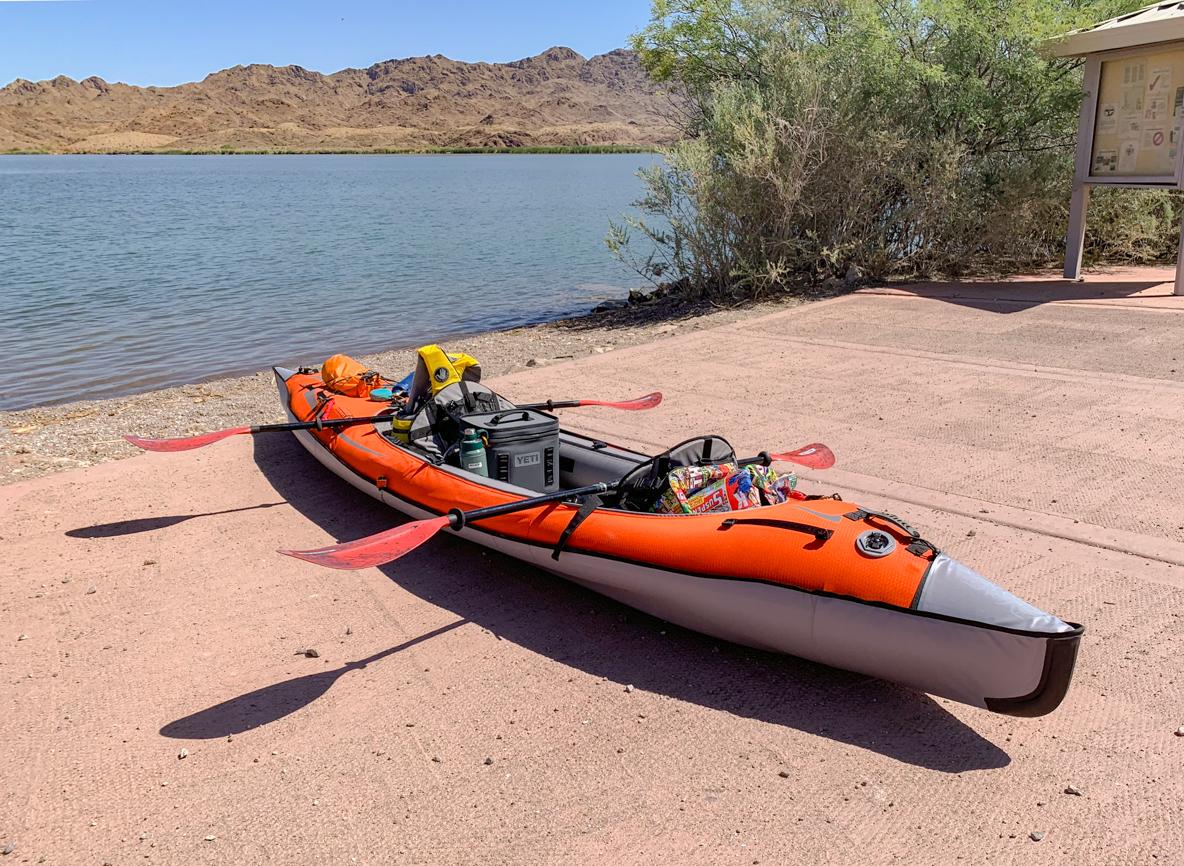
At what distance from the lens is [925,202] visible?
1433cm

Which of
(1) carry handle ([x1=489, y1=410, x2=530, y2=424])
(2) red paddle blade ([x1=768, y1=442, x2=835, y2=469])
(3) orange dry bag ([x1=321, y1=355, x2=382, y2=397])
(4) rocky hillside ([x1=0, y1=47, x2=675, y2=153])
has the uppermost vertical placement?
(4) rocky hillside ([x1=0, y1=47, x2=675, y2=153])

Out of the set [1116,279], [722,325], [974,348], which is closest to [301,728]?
[974,348]

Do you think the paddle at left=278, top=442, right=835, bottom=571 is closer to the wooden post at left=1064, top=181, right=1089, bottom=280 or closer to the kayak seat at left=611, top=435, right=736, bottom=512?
the kayak seat at left=611, top=435, right=736, bottom=512

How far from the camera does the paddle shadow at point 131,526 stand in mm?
6262

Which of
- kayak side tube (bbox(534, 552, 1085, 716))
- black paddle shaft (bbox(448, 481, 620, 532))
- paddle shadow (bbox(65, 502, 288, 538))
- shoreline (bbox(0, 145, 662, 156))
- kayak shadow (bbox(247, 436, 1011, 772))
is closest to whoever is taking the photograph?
kayak side tube (bbox(534, 552, 1085, 716))

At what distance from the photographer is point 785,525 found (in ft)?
14.0

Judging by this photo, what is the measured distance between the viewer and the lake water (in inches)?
561

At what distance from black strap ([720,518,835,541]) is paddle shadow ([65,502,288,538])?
3855 mm

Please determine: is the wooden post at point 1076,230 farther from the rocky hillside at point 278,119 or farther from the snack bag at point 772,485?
the rocky hillside at point 278,119

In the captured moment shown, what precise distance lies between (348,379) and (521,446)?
8.22ft

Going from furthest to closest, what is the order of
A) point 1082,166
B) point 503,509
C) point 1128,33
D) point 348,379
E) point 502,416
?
1. point 1082,166
2. point 1128,33
3. point 348,379
4. point 502,416
5. point 503,509

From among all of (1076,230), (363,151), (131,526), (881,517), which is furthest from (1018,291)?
(363,151)

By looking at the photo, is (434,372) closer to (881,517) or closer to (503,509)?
(503,509)

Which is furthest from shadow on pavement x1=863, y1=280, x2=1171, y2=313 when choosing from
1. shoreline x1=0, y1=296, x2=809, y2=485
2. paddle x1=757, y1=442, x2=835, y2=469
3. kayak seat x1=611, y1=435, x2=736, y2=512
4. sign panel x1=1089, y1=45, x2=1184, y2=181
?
kayak seat x1=611, y1=435, x2=736, y2=512
